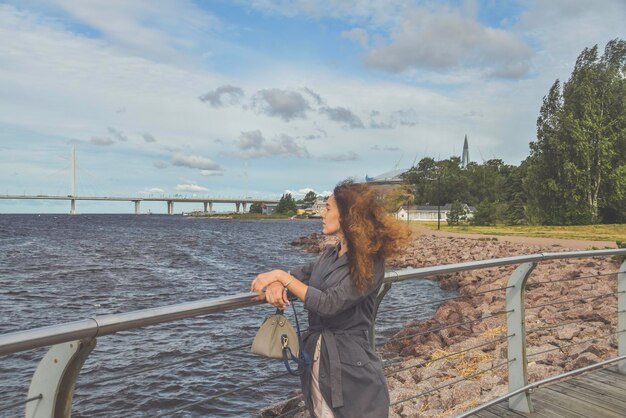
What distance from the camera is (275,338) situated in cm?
219

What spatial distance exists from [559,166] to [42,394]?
2021 inches

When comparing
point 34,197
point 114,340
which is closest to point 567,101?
point 114,340

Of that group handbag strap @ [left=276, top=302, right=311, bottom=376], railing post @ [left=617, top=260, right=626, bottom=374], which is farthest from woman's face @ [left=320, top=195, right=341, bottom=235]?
railing post @ [left=617, top=260, right=626, bottom=374]

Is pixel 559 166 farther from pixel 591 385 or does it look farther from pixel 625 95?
pixel 591 385

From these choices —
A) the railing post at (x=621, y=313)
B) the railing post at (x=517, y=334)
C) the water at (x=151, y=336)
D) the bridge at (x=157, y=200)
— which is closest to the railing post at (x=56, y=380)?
Answer: the water at (x=151, y=336)

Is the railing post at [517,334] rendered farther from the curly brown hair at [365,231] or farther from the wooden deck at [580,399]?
the curly brown hair at [365,231]

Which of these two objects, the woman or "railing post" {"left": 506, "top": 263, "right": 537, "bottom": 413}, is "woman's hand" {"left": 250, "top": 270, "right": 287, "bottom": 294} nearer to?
the woman

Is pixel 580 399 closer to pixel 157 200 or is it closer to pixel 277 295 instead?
pixel 277 295

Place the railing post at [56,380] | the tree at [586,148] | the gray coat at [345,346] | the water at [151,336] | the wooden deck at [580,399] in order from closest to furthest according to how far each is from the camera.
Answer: the railing post at [56,380], the gray coat at [345,346], the wooden deck at [580,399], the water at [151,336], the tree at [586,148]

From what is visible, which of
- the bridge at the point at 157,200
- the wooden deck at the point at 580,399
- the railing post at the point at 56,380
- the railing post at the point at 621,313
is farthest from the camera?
the bridge at the point at 157,200

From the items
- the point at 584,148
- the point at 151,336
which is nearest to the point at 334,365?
the point at 151,336

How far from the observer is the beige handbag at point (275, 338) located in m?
2.18

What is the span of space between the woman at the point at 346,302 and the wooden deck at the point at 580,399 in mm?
2111

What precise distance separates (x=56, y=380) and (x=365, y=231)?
4.09 feet
